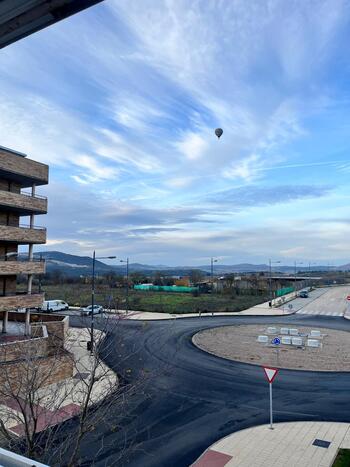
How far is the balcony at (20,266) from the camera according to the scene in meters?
24.1

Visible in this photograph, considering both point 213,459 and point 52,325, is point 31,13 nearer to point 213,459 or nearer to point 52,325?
point 213,459

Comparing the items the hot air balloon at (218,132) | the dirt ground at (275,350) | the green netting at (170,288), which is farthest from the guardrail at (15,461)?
the green netting at (170,288)

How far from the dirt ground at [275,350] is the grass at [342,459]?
10391 mm

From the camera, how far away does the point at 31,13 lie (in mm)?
2754

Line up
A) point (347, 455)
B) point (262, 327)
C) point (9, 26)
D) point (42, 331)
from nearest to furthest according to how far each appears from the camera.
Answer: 1. point (9, 26)
2. point (347, 455)
3. point (42, 331)
4. point (262, 327)

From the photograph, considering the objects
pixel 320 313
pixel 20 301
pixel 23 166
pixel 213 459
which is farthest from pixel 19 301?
pixel 320 313

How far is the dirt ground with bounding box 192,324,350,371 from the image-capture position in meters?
25.8

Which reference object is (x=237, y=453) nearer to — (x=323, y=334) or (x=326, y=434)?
(x=326, y=434)

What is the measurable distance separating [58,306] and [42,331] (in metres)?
28.8

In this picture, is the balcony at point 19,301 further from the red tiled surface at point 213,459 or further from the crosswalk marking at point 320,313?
the crosswalk marking at point 320,313

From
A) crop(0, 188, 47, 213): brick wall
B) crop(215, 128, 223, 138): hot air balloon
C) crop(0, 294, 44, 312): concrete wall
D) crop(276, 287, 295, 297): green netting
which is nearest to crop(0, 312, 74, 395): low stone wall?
crop(0, 294, 44, 312): concrete wall

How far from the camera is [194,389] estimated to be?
20672 millimetres

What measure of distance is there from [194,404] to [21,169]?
18.6 metres

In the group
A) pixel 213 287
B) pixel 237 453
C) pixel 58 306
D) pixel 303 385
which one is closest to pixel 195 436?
pixel 237 453
